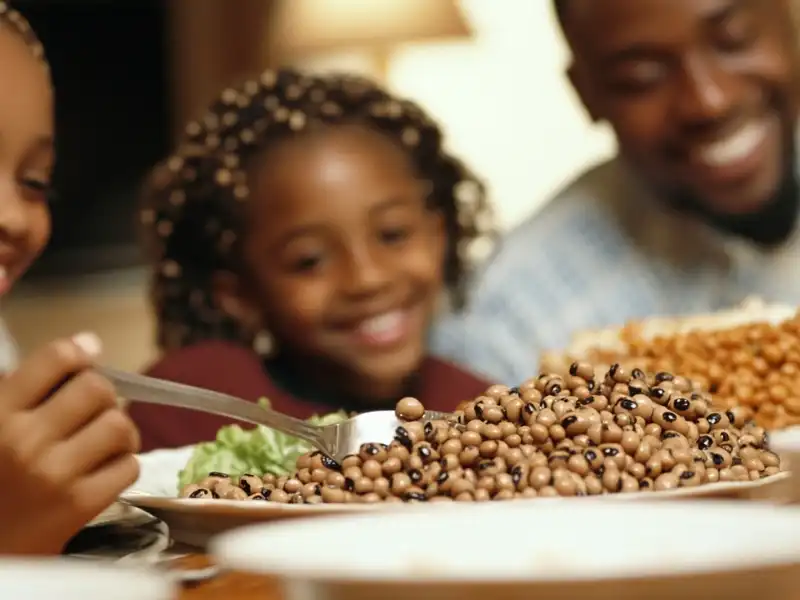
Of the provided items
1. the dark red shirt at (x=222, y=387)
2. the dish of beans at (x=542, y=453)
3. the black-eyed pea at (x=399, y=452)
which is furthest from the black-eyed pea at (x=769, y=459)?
the dark red shirt at (x=222, y=387)

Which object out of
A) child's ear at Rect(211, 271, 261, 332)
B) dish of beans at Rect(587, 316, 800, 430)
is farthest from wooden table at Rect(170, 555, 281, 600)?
child's ear at Rect(211, 271, 261, 332)

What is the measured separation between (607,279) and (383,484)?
1.19 m

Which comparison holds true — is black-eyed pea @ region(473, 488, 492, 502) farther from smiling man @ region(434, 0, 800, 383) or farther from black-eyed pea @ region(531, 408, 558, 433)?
smiling man @ region(434, 0, 800, 383)

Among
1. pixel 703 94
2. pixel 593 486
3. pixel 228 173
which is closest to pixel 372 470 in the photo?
pixel 593 486

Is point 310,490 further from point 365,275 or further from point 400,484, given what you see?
point 365,275

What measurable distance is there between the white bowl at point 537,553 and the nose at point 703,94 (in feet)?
4.18

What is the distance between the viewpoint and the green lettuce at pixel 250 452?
29.8 inches

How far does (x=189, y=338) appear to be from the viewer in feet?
5.36

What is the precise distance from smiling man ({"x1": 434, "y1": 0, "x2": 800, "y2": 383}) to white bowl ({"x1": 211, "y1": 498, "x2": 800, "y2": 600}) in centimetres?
125

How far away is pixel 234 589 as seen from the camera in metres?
0.50

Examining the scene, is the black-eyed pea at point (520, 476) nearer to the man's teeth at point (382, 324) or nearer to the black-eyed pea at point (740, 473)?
the black-eyed pea at point (740, 473)

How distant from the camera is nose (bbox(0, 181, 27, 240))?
1.20 metres

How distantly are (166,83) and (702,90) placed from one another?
4.65 ft

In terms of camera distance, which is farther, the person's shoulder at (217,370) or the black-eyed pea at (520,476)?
the person's shoulder at (217,370)
